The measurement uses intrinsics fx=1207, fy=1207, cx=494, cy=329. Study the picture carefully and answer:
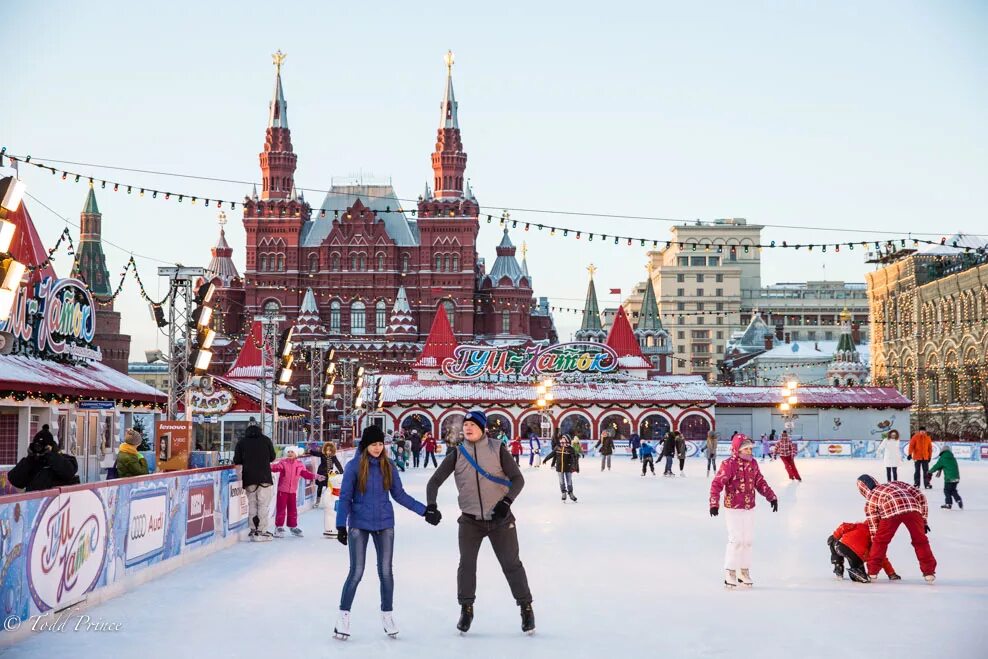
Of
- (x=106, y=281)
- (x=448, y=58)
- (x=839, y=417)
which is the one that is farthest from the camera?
(x=106, y=281)

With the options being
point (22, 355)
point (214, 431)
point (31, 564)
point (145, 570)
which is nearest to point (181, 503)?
point (145, 570)

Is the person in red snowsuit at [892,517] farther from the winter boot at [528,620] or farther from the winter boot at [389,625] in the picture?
the winter boot at [389,625]

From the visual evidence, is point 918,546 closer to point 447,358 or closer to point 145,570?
point 145,570

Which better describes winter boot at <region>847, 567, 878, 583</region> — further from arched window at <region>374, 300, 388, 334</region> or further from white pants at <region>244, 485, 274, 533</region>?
arched window at <region>374, 300, 388, 334</region>

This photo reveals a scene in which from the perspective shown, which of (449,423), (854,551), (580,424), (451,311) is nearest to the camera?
(854,551)

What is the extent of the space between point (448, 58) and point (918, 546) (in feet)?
263

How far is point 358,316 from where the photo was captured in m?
88.5

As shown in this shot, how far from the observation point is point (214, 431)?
55281 millimetres

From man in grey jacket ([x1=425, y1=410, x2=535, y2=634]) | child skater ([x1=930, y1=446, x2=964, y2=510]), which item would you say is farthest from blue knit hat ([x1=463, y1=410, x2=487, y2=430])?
child skater ([x1=930, y1=446, x2=964, y2=510])

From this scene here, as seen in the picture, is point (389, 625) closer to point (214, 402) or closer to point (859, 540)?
point (859, 540)

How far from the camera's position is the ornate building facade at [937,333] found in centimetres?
6438

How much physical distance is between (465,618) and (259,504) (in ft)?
26.2

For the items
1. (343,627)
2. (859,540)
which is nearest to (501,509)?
(343,627)

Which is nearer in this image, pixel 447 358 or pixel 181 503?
pixel 181 503
